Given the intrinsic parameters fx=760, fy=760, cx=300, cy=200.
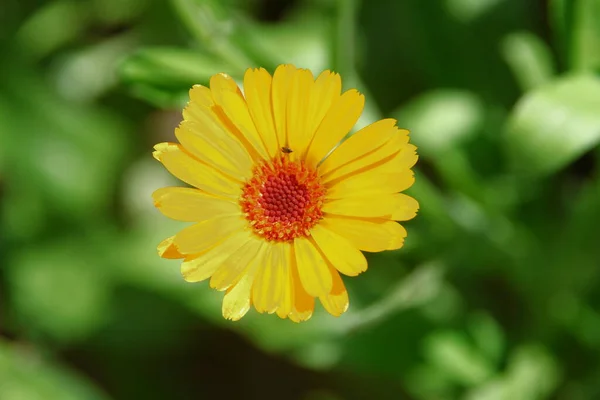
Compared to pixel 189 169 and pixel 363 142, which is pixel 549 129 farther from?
pixel 189 169

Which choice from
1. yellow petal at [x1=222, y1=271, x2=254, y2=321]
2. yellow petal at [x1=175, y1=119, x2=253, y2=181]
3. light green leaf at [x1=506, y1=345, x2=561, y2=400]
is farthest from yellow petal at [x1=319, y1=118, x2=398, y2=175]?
light green leaf at [x1=506, y1=345, x2=561, y2=400]

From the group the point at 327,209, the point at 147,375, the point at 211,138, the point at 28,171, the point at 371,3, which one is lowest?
the point at 327,209

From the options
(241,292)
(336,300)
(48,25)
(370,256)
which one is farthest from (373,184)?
(48,25)

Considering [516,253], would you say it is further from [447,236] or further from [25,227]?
[25,227]

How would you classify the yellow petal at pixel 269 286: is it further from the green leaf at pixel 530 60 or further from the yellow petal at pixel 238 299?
the green leaf at pixel 530 60

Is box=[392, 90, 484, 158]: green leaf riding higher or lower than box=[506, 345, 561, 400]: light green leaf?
higher

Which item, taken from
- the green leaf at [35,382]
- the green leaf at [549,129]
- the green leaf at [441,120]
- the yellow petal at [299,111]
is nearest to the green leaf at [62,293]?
the green leaf at [35,382]

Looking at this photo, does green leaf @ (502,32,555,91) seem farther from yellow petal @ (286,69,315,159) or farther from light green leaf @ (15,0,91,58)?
light green leaf @ (15,0,91,58)

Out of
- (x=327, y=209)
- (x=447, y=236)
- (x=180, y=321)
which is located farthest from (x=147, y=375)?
(x=327, y=209)
